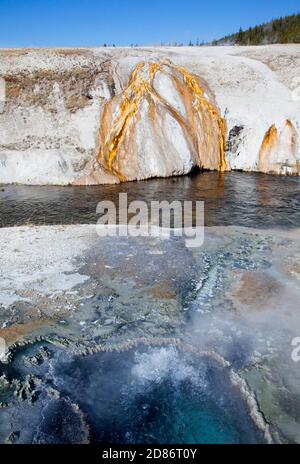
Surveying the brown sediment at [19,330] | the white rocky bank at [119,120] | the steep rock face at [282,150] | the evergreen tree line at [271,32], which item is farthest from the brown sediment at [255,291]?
the evergreen tree line at [271,32]

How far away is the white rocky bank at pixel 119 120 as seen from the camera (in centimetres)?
2012

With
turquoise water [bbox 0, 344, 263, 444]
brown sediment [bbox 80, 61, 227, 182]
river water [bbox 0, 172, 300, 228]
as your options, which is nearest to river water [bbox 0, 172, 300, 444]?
turquoise water [bbox 0, 344, 263, 444]

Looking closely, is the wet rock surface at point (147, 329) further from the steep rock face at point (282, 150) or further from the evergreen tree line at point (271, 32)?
the evergreen tree line at point (271, 32)

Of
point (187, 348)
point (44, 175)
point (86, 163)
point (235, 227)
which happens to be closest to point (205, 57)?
point (86, 163)

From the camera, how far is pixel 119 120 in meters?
20.7

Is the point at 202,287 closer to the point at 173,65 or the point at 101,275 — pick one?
the point at 101,275

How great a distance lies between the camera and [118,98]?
69.8 ft

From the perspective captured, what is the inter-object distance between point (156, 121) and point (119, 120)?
6.41 feet

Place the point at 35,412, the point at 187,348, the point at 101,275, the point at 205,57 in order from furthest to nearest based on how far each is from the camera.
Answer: the point at 205,57
the point at 101,275
the point at 187,348
the point at 35,412

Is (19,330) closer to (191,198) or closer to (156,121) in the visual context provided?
(191,198)

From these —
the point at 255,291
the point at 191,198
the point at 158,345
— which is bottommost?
the point at 158,345

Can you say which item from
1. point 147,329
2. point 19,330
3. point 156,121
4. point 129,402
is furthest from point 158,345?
point 156,121

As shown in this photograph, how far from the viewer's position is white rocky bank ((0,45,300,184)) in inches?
792

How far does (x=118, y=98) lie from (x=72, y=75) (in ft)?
11.6
